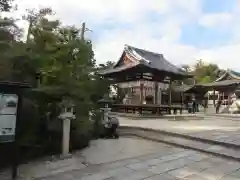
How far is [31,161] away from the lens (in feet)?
19.7

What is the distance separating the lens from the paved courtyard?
516cm

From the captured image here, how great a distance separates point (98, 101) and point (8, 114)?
4047mm

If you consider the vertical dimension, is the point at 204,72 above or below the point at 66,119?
above

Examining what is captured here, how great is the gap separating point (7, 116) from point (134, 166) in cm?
275

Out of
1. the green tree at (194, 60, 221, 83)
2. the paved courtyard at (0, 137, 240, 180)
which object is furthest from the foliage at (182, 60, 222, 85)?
the paved courtyard at (0, 137, 240, 180)

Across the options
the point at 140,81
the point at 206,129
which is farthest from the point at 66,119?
the point at 140,81

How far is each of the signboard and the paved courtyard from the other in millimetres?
770

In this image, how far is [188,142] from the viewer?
8211mm

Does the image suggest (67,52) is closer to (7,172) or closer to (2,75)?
(2,75)

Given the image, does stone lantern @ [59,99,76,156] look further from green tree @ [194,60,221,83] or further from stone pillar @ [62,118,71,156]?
green tree @ [194,60,221,83]

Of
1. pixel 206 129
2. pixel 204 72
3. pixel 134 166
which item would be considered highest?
pixel 204 72

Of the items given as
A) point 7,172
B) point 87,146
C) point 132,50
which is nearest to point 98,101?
point 87,146

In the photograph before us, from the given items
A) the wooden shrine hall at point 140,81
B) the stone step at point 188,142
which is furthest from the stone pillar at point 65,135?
the wooden shrine hall at point 140,81

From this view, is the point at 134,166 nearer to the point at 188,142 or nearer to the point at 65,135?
the point at 65,135
